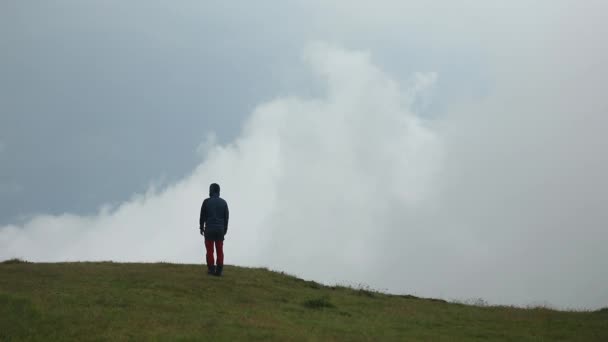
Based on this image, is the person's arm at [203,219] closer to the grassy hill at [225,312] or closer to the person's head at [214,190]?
the person's head at [214,190]

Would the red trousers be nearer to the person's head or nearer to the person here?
the person

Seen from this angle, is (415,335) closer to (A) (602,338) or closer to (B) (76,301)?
(A) (602,338)

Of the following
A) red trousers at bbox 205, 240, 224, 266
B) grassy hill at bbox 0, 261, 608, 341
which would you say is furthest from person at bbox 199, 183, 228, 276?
grassy hill at bbox 0, 261, 608, 341

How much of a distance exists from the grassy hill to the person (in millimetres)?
977

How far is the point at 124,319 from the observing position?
1585cm

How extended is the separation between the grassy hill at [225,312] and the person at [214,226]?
0.98 metres

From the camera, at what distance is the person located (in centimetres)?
2419

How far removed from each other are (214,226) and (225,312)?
7003 mm

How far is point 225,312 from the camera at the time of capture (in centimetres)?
1750

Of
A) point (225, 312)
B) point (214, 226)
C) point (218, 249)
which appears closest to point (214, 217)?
point (214, 226)

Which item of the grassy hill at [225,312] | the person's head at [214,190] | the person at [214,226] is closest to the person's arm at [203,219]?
the person at [214,226]

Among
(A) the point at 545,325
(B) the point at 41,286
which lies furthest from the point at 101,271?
(A) the point at 545,325

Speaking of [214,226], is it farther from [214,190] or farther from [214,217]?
[214,190]

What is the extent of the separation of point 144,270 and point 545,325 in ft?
50.1
